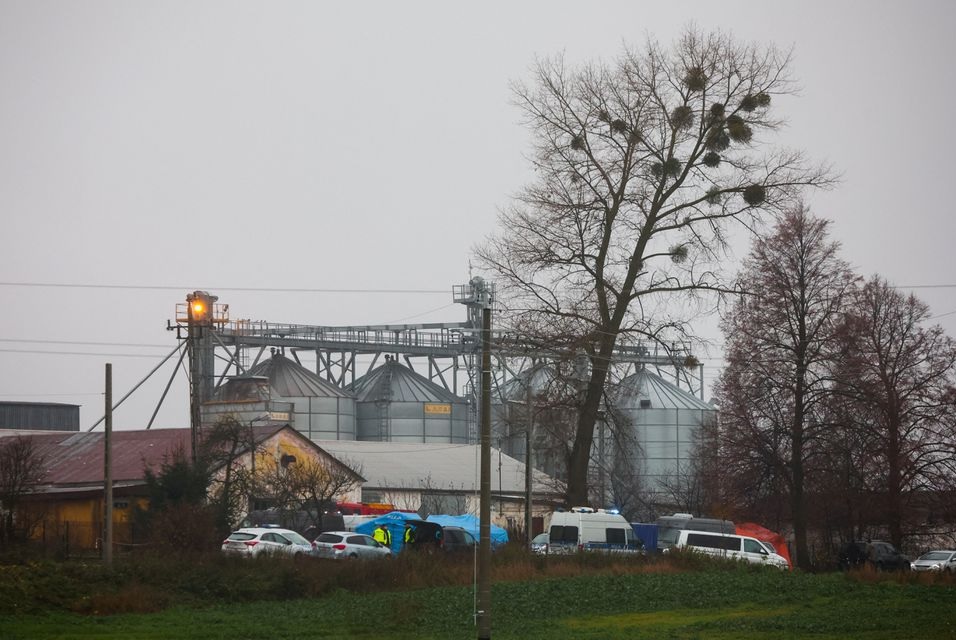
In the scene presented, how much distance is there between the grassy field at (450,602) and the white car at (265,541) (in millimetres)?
4929

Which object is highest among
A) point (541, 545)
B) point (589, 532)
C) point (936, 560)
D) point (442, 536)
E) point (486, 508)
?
point (486, 508)

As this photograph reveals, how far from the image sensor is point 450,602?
30953 millimetres

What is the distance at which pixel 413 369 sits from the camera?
8750cm

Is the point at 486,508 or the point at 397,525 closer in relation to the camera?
the point at 486,508

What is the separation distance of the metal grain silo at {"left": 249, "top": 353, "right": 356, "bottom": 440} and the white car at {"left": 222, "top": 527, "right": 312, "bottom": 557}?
35892 millimetres

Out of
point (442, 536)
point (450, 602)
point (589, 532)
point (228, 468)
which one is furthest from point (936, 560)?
point (228, 468)

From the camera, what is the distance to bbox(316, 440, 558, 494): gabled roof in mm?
64938

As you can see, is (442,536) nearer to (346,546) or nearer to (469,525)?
(346,546)

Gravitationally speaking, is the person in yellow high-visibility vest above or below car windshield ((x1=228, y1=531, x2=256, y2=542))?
below

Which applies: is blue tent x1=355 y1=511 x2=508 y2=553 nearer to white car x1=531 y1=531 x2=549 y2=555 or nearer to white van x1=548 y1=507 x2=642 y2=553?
white car x1=531 y1=531 x2=549 y2=555

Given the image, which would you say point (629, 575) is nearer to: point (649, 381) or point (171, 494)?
point (171, 494)

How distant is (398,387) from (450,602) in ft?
177

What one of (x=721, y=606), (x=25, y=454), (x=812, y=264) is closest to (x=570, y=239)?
(x=812, y=264)

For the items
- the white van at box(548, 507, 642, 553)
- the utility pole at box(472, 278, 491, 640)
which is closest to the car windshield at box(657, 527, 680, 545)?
the white van at box(548, 507, 642, 553)
